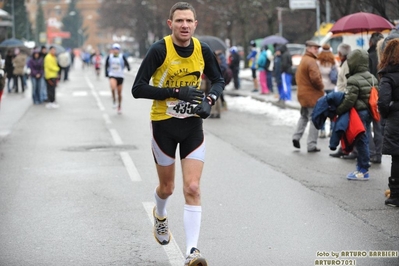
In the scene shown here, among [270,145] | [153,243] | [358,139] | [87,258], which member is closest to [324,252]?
[153,243]

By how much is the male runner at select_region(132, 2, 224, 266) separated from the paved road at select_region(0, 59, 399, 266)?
0.65 m

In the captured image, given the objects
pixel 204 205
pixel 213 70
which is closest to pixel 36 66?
pixel 204 205

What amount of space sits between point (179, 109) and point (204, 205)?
2.94 metres

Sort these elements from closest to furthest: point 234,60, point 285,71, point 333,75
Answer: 1. point 333,75
2. point 285,71
3. point 234,60

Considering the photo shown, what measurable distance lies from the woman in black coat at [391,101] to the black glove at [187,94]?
328 cm

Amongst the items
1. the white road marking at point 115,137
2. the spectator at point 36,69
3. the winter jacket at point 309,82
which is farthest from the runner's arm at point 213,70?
the spectator at point 36,69

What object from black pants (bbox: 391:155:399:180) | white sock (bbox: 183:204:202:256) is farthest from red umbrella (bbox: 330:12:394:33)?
white sock (bbox: 183:204:202:256)

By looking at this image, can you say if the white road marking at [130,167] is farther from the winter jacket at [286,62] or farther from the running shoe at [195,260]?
the winter jacket at [286,62]

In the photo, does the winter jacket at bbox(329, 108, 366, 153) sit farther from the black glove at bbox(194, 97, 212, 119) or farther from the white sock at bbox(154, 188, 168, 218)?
the black glove at bbox(194, 97, 212, 119)

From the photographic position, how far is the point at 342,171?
11594 millimetres

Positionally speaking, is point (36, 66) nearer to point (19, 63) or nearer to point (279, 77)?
point (19, 63)

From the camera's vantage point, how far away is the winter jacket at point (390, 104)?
8.69 metres

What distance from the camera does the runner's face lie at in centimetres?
604

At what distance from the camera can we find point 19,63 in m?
32.6
